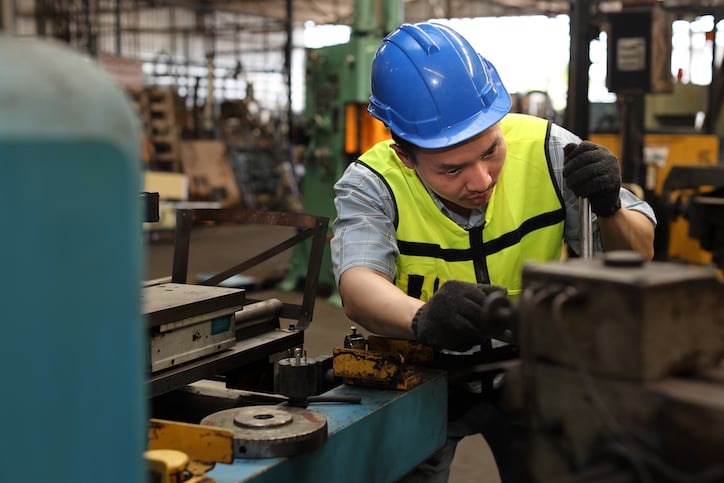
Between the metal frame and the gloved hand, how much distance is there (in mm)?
528

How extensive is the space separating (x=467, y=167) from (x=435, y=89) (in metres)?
0.15

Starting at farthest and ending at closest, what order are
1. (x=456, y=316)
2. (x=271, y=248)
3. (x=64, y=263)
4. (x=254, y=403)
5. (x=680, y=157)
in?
1. (x=680, y=157)
2. (x=271, y=248)
3. (x=254, y=403)
4. (x=456, y=316)
5. (x=64, y=263)

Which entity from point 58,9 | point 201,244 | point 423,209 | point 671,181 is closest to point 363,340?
point 423,209

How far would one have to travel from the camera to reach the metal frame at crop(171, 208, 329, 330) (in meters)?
1.63

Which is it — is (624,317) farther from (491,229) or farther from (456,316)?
(491,229)

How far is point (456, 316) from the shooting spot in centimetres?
105

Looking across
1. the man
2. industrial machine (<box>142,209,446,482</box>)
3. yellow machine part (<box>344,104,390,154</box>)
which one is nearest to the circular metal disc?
industrial machine (<box>142,209,446,482</box>)

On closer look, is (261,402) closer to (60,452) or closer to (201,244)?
(60,452)

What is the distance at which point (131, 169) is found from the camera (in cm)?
52

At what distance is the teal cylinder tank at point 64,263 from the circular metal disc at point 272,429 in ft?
1.33

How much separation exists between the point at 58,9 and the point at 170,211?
10.8 ft

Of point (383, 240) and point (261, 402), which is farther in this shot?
point (383, 240)

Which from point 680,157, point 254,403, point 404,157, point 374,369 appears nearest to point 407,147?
point 404,157

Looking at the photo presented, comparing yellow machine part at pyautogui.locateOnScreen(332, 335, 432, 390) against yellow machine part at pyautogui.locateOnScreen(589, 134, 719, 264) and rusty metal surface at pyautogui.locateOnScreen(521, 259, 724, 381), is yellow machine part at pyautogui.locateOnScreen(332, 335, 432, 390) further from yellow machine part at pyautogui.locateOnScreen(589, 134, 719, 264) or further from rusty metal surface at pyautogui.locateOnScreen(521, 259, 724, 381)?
yellow machine part at pyautogui.locateOnScreen(589, 134, 719, 264)
